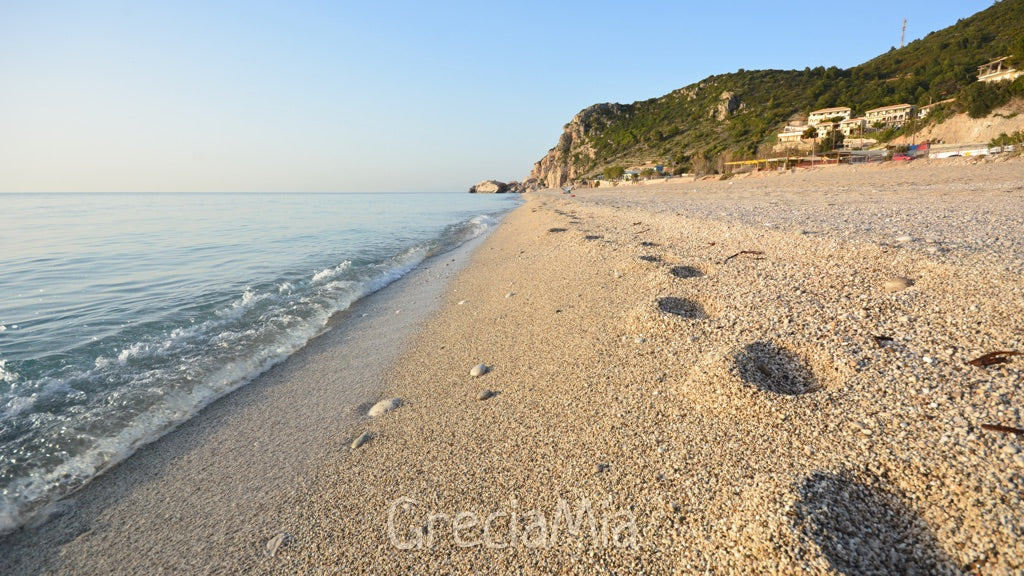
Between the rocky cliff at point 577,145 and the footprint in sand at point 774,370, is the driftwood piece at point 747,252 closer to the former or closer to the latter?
the footprint in sand at point 774,370

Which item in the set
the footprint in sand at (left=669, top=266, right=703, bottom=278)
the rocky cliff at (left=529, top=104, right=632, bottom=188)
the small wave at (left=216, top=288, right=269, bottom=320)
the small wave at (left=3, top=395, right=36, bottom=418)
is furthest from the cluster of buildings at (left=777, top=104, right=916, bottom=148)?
the small wave at (left=3, top=395, right=36, bottom=418)

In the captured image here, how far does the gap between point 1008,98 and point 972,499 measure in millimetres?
57870

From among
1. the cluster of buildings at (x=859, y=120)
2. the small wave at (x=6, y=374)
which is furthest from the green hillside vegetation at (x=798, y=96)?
the small wave at (x=6, y=374)

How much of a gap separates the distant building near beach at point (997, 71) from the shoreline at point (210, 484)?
6994 centimetres

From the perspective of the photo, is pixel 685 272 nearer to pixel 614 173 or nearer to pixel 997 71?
pixel 614 173

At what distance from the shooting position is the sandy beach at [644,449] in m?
1.76

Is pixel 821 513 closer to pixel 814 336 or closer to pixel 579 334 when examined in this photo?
pixel 814 336

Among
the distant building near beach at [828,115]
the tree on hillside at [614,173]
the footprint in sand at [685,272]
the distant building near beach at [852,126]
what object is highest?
the distant building near beach at [828,115]

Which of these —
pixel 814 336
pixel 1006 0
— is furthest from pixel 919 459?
pixel 1006 0

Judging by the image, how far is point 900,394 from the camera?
7.73 ft

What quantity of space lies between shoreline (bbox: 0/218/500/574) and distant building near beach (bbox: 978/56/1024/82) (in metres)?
69.9

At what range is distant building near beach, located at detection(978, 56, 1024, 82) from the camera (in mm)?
43938

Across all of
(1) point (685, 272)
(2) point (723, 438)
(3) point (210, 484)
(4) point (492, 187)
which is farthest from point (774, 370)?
(4) point (492, 187)

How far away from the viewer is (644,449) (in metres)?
2.50
